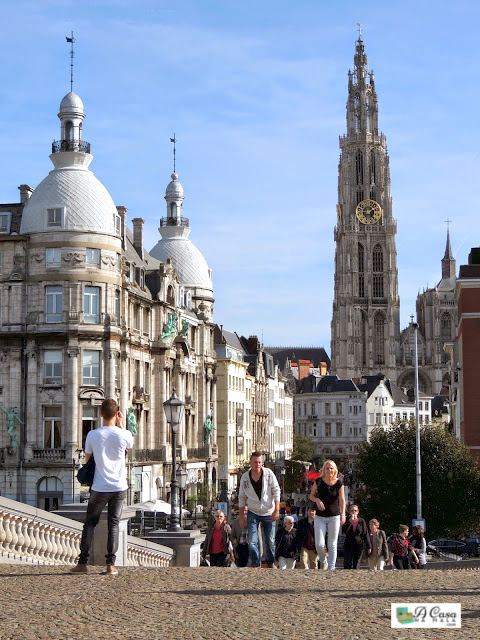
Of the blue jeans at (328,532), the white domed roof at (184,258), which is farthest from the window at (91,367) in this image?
the blue jeans at (328,532)

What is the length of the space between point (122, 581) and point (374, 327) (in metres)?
176

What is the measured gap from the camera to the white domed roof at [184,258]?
265 feet

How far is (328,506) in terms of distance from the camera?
1805 centimetres

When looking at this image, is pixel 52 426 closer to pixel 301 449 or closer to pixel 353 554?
pixel 353 554

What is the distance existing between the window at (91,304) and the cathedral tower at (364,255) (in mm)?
132024

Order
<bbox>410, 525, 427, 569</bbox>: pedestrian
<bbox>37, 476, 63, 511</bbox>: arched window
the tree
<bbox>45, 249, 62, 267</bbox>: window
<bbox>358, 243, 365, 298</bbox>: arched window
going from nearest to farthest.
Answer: <bbox>410, 525, 427, 569</bbox>: pedestrian
the tree
<bbox>37, 476, 63, 511</bbox>: arched window
<bbox>45, 249, 62, 267</bbox>: window
<bbox>358, 243, 365, 298</bbox>: arched window

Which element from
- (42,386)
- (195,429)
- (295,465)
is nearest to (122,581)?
(42,386)

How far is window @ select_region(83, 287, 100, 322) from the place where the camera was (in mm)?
55625

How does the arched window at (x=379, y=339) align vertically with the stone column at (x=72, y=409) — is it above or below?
above

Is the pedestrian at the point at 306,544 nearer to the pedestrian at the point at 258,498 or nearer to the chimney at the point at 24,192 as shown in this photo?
the pedestrian at the point at 258,498

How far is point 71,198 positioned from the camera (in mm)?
55625

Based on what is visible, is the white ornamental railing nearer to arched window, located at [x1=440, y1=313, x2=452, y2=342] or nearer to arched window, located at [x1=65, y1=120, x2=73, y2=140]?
arched window, located at [x1=65, y1=120, x2=73, y2=140]

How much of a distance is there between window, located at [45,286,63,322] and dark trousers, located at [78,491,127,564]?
3988 centimetres

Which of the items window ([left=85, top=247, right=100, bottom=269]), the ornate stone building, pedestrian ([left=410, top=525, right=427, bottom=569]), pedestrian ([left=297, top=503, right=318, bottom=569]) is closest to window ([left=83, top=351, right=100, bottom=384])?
the ornate stone building
